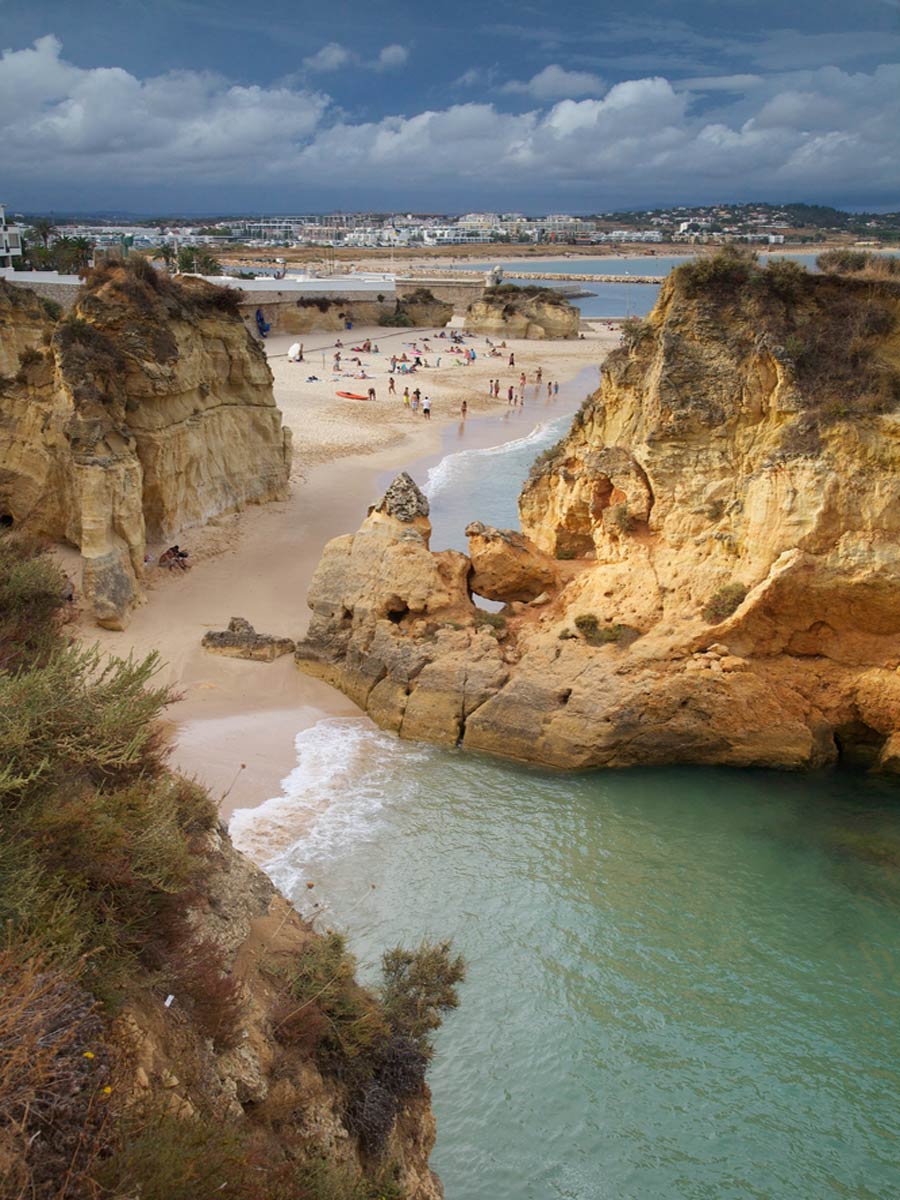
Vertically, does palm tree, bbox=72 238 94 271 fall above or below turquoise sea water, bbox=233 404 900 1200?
above

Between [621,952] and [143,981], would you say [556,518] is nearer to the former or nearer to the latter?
[621,952]

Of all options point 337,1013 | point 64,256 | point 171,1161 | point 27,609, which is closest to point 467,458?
point 27,609

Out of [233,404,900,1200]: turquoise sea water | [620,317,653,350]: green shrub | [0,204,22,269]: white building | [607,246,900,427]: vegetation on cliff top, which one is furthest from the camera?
[0,204,22,269]: white building

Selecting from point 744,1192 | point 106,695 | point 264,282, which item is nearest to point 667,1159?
point 744,1192

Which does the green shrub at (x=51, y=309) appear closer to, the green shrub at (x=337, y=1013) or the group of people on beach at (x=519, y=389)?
the green shrub at (x=337, y=1013)

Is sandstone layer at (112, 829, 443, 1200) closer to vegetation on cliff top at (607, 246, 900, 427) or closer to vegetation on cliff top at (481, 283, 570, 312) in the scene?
vegetation on cliff top at (607, 246, 900, 427)

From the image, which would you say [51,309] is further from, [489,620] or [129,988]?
[129,988]

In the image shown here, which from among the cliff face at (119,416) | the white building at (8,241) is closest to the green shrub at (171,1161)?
the cliff face at (119,416)

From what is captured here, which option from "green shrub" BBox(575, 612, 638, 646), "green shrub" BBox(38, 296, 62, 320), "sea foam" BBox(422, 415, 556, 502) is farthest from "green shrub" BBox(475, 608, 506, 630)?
"green shrub" BBox(38, 296, 62, 320)
